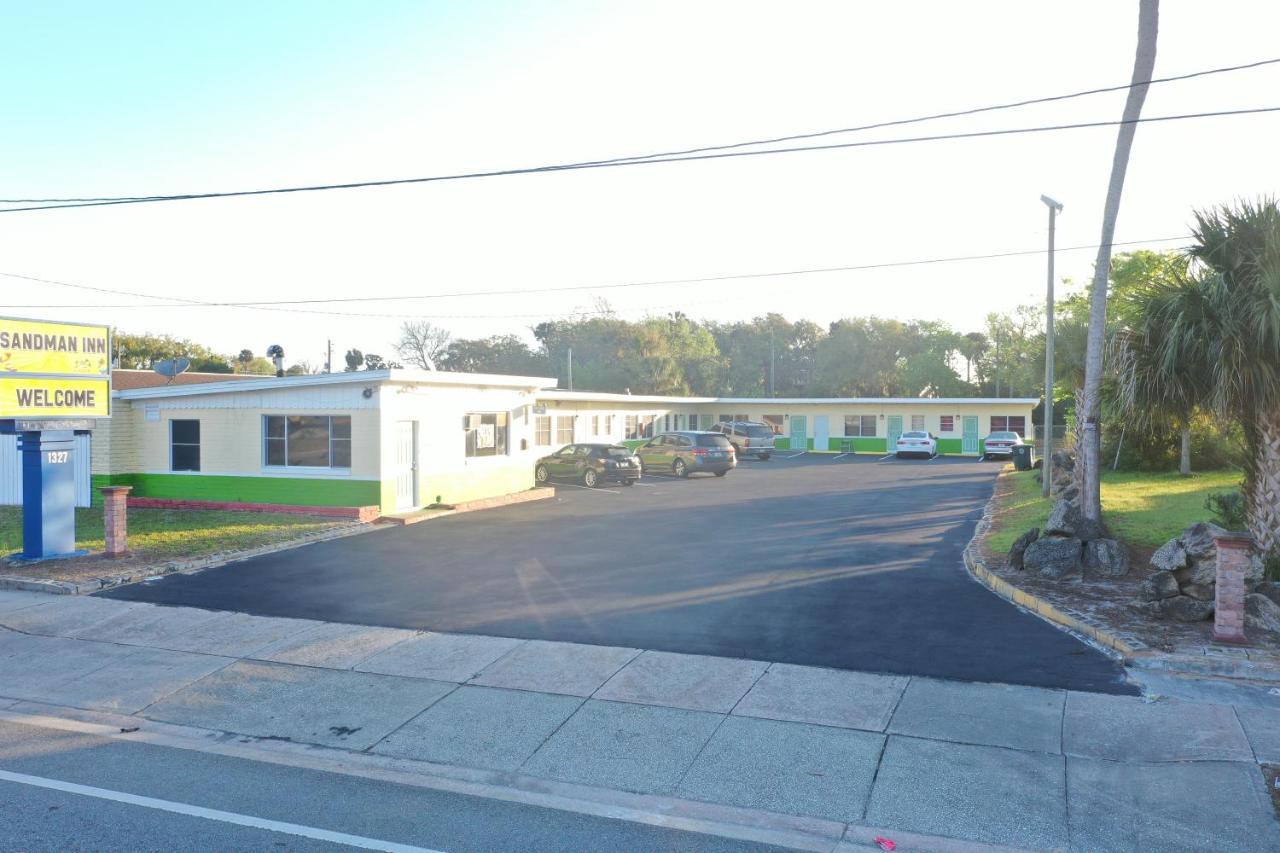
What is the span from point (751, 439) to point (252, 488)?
88.7ft

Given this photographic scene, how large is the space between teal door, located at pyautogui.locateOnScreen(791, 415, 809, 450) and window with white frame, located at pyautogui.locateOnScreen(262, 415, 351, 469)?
3505cm

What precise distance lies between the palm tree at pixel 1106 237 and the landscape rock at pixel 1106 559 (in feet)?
4.03

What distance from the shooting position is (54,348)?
15375 mm

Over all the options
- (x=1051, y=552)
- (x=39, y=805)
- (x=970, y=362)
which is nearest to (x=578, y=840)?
(x=39, y=805)

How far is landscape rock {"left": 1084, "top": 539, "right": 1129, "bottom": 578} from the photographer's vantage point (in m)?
12.7

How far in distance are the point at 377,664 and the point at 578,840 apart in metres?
4.36

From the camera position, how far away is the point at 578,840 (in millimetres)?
5918

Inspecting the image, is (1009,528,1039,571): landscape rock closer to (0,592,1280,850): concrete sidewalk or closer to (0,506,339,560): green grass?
(0,592,1280,850): concrete sidewalk

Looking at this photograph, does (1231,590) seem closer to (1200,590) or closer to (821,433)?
(1200,590)

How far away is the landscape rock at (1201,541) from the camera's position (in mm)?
10328

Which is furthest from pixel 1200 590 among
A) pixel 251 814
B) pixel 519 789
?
pixel 251 814

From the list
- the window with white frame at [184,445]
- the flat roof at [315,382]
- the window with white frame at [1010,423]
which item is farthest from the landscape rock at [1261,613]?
the window with white frame at [1010,423]

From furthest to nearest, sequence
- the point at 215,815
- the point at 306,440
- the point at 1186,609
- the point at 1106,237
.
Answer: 1. the point at 306,440
2. the point at 1106,237
3. the point at 1186,609
4. the point at 215,815

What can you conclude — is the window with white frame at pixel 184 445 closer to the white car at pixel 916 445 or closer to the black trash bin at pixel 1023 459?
the black trash bin at pixel 1023 459
